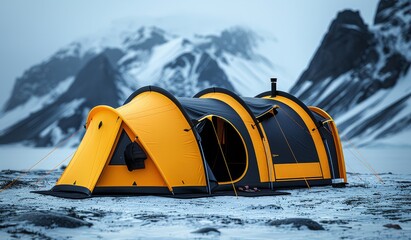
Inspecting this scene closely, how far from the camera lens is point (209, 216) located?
42.8ft

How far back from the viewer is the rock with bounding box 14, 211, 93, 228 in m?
11.2

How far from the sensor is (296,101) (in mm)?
22141

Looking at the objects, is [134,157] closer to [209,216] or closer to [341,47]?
[209,216]

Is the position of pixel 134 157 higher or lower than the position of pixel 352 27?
lower

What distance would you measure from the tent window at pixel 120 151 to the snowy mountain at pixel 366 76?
97.5 m

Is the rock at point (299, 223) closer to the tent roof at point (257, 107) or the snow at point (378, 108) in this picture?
the tent roof at point (257, 107)

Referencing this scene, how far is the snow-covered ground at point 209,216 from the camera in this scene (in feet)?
35.4

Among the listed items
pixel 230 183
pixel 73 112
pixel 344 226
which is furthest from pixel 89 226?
pixel 73 112

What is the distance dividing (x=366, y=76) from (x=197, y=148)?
143236 millimetres

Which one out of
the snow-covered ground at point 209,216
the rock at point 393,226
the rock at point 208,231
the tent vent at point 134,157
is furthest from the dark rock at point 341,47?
the rock at point 208,231

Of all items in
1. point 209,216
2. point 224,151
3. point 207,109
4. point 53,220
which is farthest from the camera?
point 224,151

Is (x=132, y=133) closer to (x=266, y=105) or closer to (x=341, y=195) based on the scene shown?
(x=266, y=105)

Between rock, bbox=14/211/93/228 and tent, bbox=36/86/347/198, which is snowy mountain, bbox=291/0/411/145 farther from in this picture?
rock, bbox=14/211/93/228

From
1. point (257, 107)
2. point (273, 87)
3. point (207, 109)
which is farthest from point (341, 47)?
point (207, 109)
